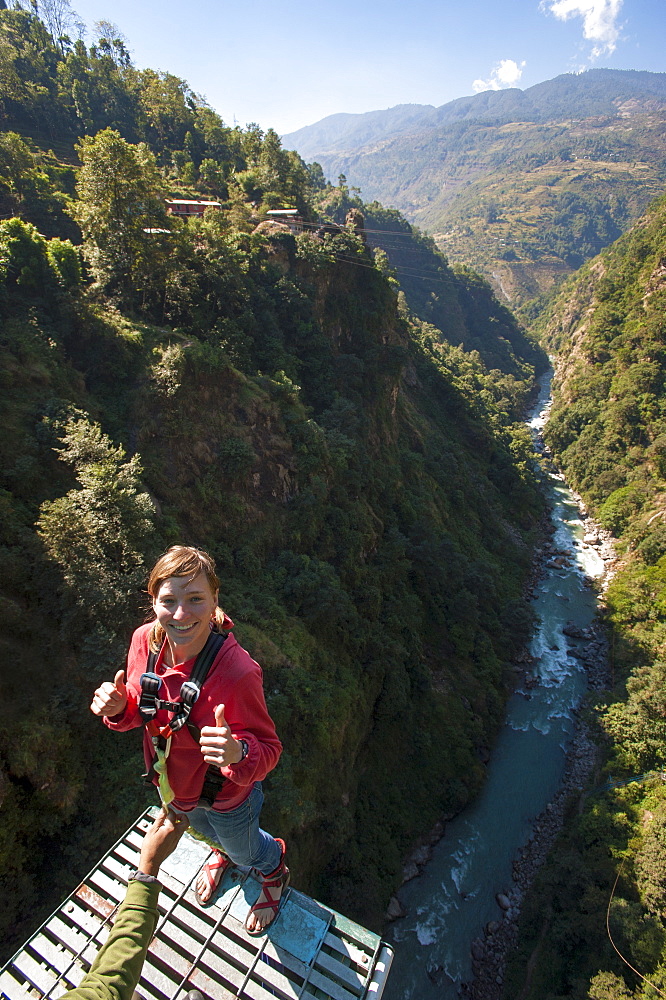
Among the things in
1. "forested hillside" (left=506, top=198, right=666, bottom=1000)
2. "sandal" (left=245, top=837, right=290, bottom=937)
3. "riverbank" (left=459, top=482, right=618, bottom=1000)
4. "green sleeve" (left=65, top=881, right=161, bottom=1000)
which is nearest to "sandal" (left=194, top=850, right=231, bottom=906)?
"sandal" (left=245, top=837, right=290, bottom=937)

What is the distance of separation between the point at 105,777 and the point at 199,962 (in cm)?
835

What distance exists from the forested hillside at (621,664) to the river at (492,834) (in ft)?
5.43

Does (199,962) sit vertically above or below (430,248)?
below

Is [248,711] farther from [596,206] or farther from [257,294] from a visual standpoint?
[596,206]

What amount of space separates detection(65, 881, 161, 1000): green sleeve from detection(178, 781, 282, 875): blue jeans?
66 centimetres

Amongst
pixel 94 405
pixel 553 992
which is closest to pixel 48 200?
pixel 94 405

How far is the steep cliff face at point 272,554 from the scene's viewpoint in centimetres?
1179

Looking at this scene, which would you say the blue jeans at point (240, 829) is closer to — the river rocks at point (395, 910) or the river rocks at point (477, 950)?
the river rocks at point (395, 910)

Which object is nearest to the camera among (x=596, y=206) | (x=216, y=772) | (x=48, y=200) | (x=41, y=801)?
(x=216, y=772)

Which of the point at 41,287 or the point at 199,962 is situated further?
the point at 41,287

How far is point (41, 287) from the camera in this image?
1798 cm

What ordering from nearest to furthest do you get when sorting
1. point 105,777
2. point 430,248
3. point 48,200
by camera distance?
point 105,777
point 48,200
point 430,248

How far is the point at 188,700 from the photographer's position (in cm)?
308

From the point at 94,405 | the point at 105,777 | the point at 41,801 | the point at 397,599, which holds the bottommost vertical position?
the point at 397,599
